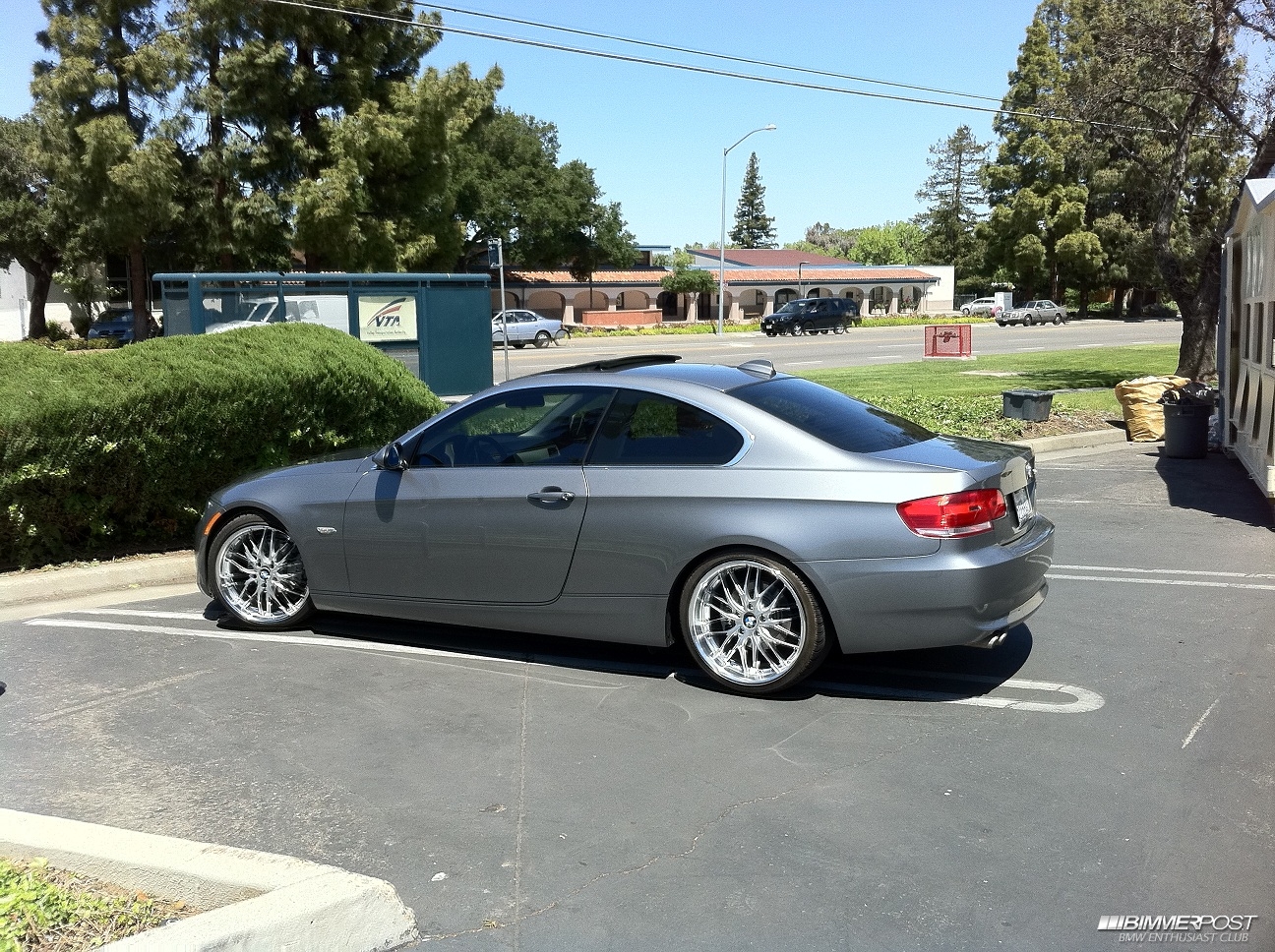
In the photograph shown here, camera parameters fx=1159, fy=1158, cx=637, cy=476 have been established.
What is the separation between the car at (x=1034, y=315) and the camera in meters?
64.6

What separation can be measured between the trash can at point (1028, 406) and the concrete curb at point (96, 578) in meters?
10.2

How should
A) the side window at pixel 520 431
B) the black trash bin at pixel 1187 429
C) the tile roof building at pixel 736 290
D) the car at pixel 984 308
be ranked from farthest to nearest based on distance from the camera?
the tile roof building at pixel 736 290 < the car at pixel 984 308 < the black trash bin at pixel 1187 429 < the side window at pixel 520 431

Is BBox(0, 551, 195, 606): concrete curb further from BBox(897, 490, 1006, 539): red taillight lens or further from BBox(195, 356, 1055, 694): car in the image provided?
BBox(897, 490, 1006, 539): red taillight lens

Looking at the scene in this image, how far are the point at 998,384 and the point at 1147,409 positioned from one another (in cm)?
740

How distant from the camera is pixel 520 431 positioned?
613 cm

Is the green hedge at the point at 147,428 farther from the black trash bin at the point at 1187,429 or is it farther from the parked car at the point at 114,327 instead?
the parked car at the point at 114,327

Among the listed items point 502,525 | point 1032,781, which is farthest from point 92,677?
point 1032,781

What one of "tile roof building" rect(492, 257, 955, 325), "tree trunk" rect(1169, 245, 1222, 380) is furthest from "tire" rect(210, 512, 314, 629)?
"tile roof building" rect(492, 257, 955, 325)

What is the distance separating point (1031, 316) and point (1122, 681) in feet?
207

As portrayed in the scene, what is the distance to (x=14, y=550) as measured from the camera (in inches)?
307

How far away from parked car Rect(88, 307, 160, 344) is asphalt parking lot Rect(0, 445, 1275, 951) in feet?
137

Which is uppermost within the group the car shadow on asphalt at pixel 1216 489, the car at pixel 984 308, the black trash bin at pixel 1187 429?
the car at pixel 984 308

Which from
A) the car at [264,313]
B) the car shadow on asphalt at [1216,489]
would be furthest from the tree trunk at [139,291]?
the car shadow on asphalt at [1216,489]

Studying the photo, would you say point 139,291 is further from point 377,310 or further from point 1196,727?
point 1196,727
